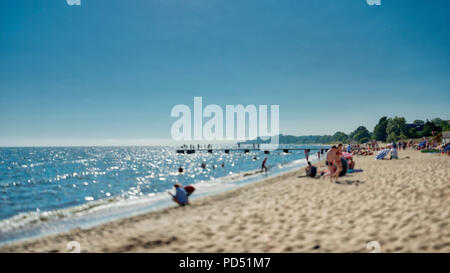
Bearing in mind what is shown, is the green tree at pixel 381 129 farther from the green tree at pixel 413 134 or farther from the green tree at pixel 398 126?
the green tree at pixel 413 134

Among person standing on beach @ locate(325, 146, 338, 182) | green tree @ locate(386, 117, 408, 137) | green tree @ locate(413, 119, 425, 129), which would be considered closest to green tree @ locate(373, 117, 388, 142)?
green tree @ locate(386, 117, 408, 137)

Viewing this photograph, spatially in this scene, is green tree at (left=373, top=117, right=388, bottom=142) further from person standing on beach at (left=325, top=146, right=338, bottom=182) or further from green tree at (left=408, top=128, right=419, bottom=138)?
person standing on beach at (left=325, top=146, right=338, bottom=182)

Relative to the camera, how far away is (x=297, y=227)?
5984 mm

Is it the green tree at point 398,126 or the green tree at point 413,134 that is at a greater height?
the green tree at point 398,126

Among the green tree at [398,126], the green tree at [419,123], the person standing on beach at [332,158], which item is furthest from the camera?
the green tree at [419,123]

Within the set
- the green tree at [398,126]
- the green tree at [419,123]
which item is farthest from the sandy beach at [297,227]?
the green tree at [419,123]

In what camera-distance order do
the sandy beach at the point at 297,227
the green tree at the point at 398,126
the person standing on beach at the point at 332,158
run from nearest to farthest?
the sandy beach at the point at 297,227 < the person standing on beach at the point at 332,158 < the green tree at the point at 398,126

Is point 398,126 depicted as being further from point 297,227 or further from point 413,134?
point 297,227

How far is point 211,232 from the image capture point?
6234 mm

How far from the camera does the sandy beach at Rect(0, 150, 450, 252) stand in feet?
15.9

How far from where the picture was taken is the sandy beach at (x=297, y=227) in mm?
4832

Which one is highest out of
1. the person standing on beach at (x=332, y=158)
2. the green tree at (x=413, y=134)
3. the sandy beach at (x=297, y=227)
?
the green tree at (x=413, y=134)

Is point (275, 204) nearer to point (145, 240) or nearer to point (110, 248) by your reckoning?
point (145, 240)
